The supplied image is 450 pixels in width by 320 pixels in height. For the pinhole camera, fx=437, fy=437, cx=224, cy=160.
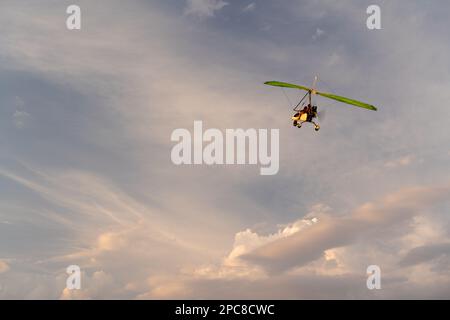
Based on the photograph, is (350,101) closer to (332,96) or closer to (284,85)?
(332,96)

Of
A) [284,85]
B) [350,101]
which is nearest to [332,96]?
[350,101]
